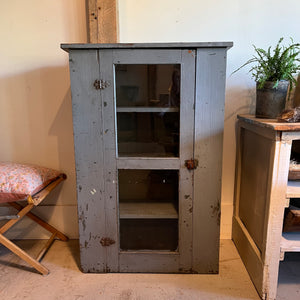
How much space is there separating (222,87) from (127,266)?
1.07 m

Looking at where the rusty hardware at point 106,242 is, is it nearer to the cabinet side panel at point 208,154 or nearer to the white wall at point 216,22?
the cabinet side panel at point 208,154

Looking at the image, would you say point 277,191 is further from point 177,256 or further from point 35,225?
point 35,225

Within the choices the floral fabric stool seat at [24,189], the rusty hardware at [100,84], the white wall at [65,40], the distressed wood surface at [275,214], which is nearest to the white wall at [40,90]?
the white wall at [65,40]

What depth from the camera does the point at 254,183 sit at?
141 centimetres

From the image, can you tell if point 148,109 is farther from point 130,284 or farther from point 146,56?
point 130,284

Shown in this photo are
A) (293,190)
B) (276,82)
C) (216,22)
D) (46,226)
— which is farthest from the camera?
(46,226)

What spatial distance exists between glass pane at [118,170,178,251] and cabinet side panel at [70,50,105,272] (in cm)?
12

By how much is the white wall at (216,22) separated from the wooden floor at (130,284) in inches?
48.1

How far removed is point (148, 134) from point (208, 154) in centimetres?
32

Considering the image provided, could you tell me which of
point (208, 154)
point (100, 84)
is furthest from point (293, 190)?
point (100, 84)

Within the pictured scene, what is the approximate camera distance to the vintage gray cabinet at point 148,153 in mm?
1234

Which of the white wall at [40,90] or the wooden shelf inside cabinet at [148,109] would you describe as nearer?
the wooden shelf inside cabinet at [148,109]

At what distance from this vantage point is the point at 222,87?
4.10 feet

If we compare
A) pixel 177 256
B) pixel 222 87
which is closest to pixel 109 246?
pixel 177 256
